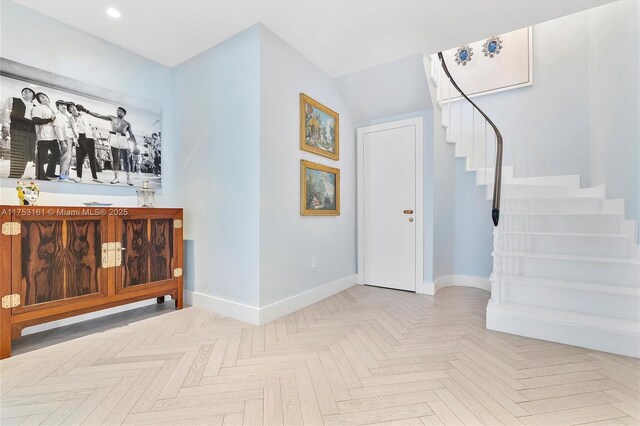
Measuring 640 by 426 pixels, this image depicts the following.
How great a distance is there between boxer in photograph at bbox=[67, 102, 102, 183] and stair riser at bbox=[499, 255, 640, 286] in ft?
12.1

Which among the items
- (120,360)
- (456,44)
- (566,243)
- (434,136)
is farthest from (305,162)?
(566,243)

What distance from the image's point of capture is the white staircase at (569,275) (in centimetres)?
197

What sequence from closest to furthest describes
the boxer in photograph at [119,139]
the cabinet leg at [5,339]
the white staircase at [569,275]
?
1. the cabinet leg at [5,339]
2. the white staircase at [569,275]
3. the boxer in photograph at [119,139]

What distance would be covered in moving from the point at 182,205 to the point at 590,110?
479cm

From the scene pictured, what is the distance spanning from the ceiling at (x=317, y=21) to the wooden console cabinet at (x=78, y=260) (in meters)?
1.57

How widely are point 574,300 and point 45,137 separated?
429cm

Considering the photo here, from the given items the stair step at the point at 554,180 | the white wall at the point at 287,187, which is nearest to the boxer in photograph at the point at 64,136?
the white wall at the point at 287,187

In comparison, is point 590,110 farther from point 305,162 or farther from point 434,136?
point 305,162

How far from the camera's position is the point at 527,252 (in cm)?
253

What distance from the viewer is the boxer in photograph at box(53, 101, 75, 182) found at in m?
2.33

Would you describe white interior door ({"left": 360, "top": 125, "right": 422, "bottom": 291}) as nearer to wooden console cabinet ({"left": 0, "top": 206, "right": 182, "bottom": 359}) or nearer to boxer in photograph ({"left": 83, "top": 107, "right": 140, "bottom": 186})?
wooden console cabinet ({"left": 0, "top": 206, "right": 182, "bottom": 359})

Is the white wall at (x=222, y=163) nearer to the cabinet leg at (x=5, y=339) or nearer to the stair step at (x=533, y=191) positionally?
the cabinet leg at (x=5, y=339)

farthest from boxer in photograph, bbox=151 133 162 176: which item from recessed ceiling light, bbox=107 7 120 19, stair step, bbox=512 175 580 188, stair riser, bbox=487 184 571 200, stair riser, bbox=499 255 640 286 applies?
stair step, bbox=512 175 580 188

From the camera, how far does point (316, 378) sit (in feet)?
5.22
